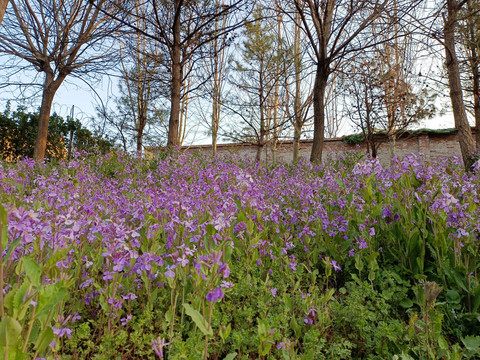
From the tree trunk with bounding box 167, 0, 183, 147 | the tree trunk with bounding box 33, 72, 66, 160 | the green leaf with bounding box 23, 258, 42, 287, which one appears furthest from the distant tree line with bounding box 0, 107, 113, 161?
the green leaf with bounding box 23, 258, 42, 287

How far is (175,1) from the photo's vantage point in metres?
7.53

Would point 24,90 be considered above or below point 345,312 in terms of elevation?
above

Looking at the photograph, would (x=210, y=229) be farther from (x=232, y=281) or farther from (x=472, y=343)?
(x=472, y=343)

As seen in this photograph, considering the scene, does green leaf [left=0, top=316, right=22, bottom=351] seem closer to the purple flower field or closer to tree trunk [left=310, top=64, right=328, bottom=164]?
the purple flower field

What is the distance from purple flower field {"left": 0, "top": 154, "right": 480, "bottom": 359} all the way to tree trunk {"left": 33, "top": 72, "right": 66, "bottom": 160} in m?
6.85

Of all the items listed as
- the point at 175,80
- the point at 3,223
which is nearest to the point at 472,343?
the point at 3,223

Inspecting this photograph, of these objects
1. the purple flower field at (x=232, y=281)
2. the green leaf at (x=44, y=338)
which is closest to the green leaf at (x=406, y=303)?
the purple flower field at (x=232, y=281)

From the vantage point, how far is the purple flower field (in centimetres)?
126

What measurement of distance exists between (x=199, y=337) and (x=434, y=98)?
45.1 feet

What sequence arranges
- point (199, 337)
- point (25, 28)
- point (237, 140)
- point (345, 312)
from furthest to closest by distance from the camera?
1. point (237, 140)
2. point (25, 28)
3. point (345, 312)
4. point (199, 337)

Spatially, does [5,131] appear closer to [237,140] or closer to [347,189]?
[237,140]

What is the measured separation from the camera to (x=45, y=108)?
9.32 metres

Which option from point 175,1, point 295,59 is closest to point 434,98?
point 295,59

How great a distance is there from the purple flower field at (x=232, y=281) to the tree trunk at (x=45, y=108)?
22.5 feet
